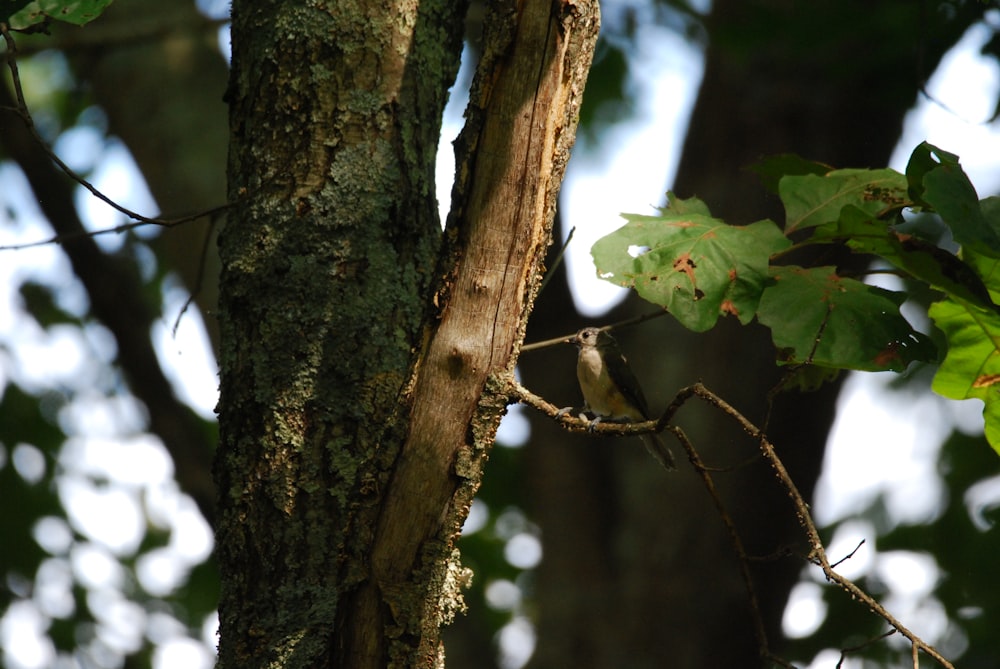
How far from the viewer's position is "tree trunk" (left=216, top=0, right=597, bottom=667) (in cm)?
166

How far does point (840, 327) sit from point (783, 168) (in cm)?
70

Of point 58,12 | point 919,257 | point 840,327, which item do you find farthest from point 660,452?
point 58,12

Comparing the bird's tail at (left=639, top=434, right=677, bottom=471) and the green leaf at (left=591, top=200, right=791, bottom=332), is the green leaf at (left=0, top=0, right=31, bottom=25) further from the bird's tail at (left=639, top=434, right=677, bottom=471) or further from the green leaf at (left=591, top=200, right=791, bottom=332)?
the bird's tail at (left=639, top=434, right=677, bottom=471)

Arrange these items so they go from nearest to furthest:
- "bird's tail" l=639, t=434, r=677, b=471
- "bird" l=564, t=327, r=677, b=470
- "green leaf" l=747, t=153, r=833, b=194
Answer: "green leaf" l=747, t=153, r=833, b=194 → "bird" l=564, t=327, r=677, b=470 → "bird's tail" l=639, t=434, r=677, b=471

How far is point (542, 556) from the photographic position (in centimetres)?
492

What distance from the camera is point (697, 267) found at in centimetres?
202

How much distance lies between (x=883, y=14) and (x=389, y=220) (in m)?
2.70

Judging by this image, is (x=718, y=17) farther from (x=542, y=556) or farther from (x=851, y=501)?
(x=851, y=501)

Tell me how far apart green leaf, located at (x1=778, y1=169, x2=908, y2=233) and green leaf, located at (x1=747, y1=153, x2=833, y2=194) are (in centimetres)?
17

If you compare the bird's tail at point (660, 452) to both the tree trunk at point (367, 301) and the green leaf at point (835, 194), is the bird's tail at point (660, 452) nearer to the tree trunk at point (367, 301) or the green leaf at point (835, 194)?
the green leaf at point (835, 194)

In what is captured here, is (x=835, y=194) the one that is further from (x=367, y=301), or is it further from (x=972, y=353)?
(x=367, y=301)

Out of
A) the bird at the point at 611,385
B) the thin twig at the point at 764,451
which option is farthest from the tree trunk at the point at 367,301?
the bird at the point at 611,385

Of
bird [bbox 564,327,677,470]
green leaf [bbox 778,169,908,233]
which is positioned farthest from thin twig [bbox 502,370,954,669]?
bird [bbox 564,327,677,470]

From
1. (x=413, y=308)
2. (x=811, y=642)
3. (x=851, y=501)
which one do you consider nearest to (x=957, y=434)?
(x=851, y=501)
